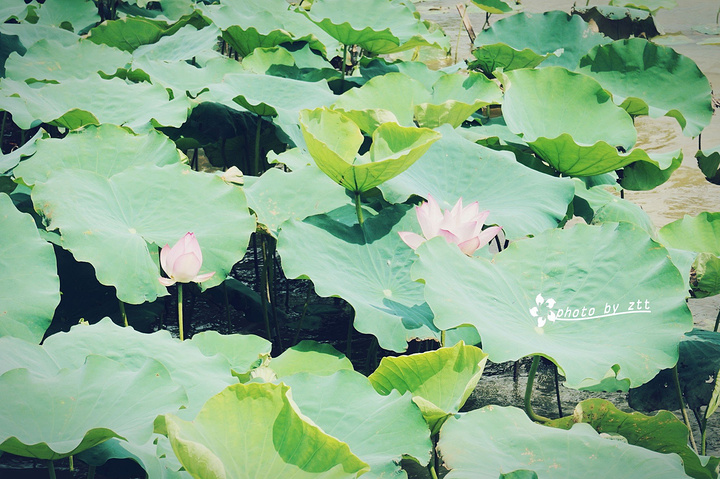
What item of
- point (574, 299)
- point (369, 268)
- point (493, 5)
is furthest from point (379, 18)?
point (574, 299)

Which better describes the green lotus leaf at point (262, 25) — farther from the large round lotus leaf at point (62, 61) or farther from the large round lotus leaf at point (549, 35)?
Answer: the large round lotus leaf at point (549, 35)

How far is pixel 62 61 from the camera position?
2609 millimetres

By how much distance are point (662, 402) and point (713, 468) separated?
0.58 metres

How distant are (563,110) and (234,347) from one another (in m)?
1.34

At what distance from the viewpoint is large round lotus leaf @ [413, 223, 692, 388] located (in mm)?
1328

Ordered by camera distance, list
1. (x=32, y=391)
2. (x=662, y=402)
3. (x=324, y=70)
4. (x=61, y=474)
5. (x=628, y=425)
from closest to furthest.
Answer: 1. (x=32, y=391)
2. (x=628, y=425)
3. (x=61, y=474)
4. (x=662, y=402)
5. (x=324, y=70)

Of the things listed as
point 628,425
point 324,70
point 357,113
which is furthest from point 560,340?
point 324,70

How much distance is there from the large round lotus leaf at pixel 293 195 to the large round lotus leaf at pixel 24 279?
0.55m

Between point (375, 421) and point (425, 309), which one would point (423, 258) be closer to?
point (425, 309)

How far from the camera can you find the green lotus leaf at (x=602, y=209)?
1.96 metres

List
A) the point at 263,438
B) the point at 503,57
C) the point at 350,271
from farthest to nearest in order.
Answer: the point at 503,57, the point at 350,271, the point at 263,438

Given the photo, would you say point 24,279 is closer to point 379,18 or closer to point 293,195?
point 293,195

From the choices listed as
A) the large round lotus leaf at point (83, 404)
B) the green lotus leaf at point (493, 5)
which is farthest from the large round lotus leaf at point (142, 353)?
the green lotus leaf at point (493, 5)

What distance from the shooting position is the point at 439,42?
3035 millimetres
